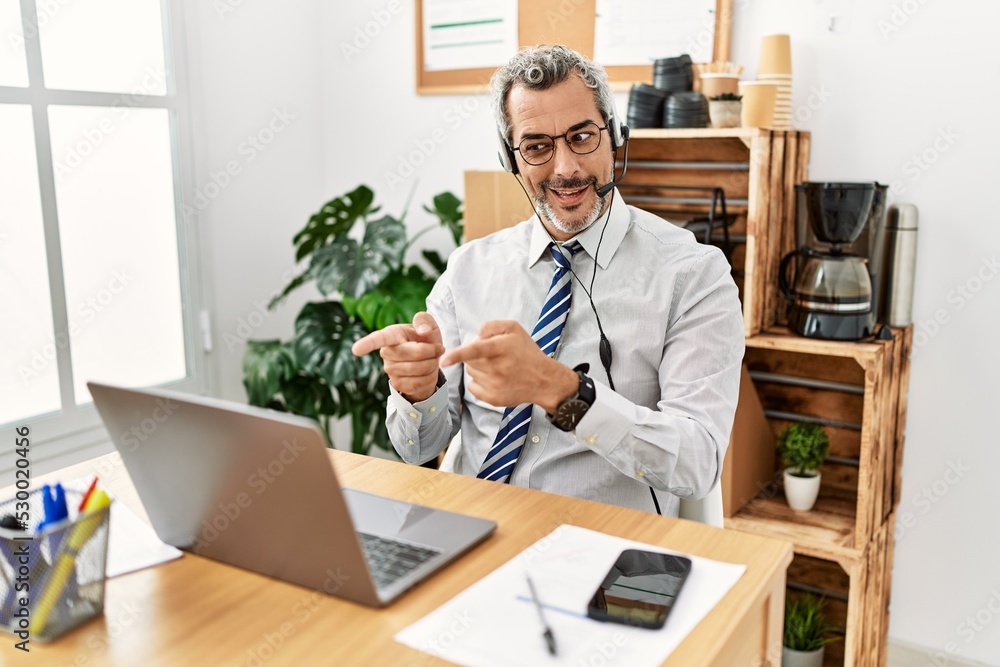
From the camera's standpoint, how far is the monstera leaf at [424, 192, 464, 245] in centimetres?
277

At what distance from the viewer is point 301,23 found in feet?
10.3

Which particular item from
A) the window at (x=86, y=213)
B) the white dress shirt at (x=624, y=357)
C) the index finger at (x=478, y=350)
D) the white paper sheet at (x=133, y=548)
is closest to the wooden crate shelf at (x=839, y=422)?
the white dress shirt at (x=624, y=357)

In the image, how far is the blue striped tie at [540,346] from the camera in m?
1.50

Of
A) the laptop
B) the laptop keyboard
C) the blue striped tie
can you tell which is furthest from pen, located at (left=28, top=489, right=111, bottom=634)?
the blue striped tie

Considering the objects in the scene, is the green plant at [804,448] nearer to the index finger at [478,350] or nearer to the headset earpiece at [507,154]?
the headset earpiece at [507,154]

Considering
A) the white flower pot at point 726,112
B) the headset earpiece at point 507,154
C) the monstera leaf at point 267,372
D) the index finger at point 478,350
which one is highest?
the white flower pot at point 726,112

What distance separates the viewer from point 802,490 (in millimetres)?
2213

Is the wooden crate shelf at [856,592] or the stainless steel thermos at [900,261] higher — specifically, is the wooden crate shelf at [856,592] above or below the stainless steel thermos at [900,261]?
below

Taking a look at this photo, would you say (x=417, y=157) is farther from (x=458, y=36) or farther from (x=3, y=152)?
(x=3, y=152)

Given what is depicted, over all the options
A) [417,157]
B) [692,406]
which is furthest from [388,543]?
[417,157]

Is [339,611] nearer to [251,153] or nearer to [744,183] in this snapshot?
[744,183]

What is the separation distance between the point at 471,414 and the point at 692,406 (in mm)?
434

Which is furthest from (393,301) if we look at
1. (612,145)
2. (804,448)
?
(804,448)

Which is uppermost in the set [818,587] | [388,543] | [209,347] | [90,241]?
[90,241]
